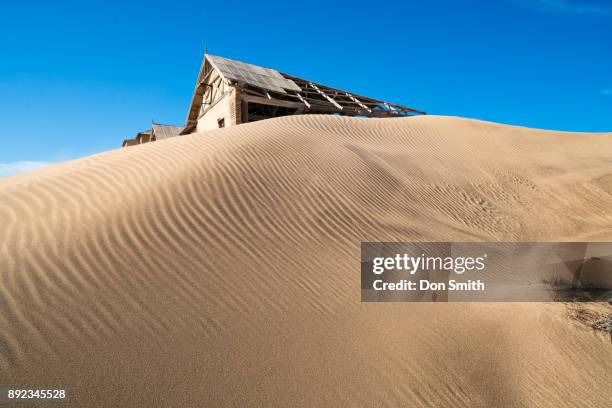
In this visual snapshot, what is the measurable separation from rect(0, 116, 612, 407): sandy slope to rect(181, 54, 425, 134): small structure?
9.08m

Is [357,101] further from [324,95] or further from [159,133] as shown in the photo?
[159,133]

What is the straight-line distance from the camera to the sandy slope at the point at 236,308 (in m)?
2.67

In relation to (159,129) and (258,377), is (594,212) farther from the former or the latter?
(159,129)

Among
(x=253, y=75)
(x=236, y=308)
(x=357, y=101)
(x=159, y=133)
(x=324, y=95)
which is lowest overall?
(x=236, y=308)

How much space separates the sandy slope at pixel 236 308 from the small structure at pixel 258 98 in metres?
9.08

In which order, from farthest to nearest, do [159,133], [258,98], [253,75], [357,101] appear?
[159,133], [357,101], [253,75], [258,98]

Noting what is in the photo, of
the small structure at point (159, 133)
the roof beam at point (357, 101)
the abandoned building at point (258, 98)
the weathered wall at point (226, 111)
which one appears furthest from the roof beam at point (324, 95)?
the small structure at point (159, 133)

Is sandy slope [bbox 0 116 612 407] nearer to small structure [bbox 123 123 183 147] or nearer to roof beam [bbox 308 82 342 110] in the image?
roof beam [bbox 308 82 342 110]

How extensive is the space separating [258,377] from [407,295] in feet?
7.39

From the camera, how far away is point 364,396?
2.77m

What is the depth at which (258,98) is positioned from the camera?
50.8 ft

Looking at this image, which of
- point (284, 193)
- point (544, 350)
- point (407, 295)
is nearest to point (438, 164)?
point (284, 193)

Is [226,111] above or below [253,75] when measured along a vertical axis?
below

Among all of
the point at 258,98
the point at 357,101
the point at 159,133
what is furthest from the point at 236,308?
the point at 159,133
